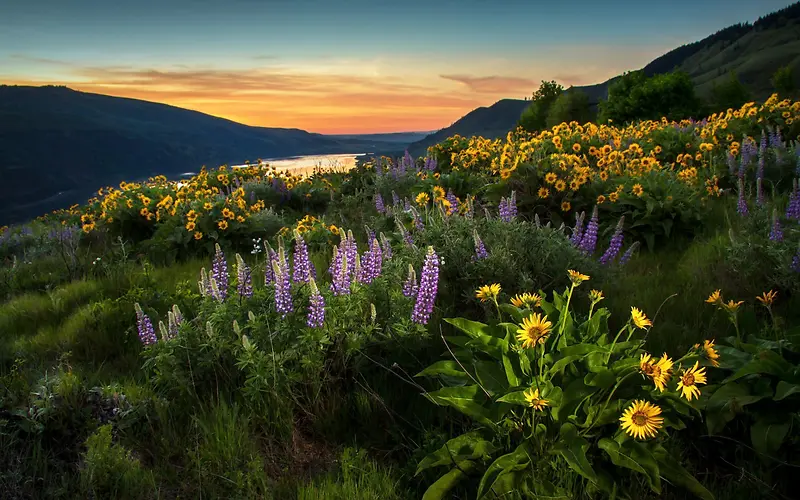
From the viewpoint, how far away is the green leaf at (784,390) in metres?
2.40

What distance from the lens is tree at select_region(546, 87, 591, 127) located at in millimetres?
57750

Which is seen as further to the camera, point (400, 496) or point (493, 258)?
point (493, 258)

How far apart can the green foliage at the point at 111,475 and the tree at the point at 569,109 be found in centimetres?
5905

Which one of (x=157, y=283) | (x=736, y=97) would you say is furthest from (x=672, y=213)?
(x=736, y=97)

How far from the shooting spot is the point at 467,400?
2.58 meters

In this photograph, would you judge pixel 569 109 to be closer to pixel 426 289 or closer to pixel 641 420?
Result: pixel 426 289

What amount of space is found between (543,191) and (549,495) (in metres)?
5.18

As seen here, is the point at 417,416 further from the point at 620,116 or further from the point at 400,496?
the point at 620,116

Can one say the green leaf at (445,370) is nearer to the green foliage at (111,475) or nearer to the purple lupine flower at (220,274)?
the green foliage at (111,475)

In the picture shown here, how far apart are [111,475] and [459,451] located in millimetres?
1782

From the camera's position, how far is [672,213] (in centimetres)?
633

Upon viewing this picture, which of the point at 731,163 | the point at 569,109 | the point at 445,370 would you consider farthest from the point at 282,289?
the point at 569,109

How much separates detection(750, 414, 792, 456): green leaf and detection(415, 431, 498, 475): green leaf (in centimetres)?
128

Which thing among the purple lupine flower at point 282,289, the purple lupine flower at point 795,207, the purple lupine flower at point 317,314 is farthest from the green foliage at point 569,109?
the purple lupine flower at point 317,314
